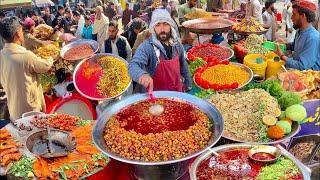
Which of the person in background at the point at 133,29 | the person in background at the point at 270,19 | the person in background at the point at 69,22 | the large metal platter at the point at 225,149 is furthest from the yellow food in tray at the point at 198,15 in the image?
the large metal platter at the point at 225,149

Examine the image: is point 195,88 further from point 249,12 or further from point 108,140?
point 249,12

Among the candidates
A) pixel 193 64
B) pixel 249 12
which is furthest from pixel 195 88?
pixel 249 12

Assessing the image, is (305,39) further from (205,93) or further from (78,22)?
(78,22)

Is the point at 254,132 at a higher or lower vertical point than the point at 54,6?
lower

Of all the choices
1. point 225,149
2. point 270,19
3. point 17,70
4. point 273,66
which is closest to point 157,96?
point 225,149

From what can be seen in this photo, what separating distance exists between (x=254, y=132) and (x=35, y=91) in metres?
2.04

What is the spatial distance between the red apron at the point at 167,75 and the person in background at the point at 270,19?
3262mm

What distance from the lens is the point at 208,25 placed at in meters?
5.41

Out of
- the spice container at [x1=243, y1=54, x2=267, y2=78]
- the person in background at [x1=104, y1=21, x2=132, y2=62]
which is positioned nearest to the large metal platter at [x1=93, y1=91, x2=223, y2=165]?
the spice container at [x1=243, y1=54, x2=267, y2=78]

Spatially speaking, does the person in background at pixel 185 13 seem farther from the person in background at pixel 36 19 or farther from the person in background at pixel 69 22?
the person in background at pixel 36 19

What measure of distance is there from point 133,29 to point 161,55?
4.31ft

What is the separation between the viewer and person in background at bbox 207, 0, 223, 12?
18.6ft

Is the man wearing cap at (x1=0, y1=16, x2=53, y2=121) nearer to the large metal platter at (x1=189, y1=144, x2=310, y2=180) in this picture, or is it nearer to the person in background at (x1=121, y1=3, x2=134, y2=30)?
the person in background at (x1=121, y1=3, x2=134, y2=30)

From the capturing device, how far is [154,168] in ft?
7.41
